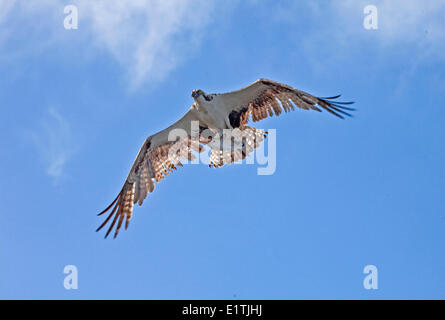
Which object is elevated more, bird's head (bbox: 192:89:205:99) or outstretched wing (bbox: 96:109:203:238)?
bird's head (bbox: 192:89:205:99)

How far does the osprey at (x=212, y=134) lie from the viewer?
1037cm

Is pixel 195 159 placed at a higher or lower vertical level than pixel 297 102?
lower

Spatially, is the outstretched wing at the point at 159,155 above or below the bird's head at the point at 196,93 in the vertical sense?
below

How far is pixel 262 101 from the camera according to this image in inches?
420

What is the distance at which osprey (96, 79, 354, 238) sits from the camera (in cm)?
1037

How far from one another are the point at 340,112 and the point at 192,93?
9.97 feet

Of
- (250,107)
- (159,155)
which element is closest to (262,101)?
(250,107)

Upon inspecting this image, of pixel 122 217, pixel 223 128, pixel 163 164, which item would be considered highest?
pixel 223 128

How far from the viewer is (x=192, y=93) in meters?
10.3

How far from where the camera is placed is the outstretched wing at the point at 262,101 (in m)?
10.3

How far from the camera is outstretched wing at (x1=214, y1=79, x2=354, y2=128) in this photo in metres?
10.3
